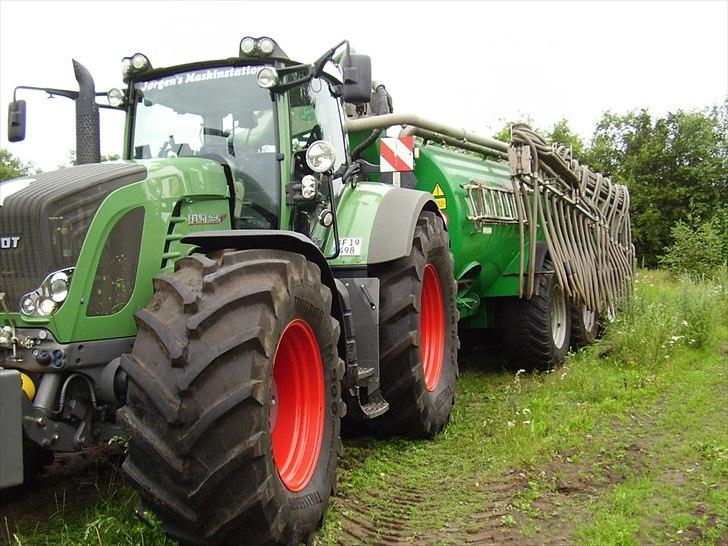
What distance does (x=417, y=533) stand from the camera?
3.84 meters

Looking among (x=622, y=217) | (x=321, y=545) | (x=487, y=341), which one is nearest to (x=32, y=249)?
(x=321, y=545)

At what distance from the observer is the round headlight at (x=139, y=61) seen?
460 cm

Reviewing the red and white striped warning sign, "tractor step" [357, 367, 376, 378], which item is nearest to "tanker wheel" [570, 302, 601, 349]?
the red and white striped warning sign

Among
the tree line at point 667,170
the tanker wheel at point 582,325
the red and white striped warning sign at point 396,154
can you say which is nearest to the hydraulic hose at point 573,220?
the tanker wheel at point 582,325

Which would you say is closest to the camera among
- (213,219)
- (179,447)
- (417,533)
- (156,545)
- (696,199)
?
(179,447)

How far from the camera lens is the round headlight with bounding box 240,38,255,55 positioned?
4422mm

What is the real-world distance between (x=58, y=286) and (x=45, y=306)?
104mm

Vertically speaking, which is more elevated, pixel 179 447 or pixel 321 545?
pixel 179 447

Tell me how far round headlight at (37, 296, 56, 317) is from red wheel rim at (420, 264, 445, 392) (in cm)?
305

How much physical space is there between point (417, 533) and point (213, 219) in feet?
6.55

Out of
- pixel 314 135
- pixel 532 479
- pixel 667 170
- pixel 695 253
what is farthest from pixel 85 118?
pixel 667 170

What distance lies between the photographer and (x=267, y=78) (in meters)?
4.37

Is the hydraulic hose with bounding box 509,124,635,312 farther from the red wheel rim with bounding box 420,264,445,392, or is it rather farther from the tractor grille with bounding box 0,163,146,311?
the tractor grille with bounding box 0,163,146,311

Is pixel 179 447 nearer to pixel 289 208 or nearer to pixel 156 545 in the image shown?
pixel 156 545
